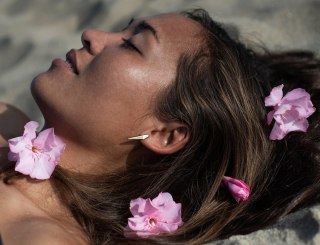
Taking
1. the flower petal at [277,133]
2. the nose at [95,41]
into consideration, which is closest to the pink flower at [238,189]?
the flower petal at [277,133]

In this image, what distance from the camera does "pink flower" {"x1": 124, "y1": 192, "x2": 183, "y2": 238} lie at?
226 centimetres

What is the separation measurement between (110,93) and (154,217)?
430 millimetres

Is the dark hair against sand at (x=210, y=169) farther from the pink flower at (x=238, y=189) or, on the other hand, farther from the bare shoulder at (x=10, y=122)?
the bare shoulder at (x=10, y=122)

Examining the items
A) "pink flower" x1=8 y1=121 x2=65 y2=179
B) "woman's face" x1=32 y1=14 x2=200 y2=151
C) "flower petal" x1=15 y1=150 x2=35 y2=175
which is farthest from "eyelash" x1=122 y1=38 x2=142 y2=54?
"flower petal" x1=15 y1=150 x2=35 y2=175

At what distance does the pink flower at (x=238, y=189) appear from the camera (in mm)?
2342

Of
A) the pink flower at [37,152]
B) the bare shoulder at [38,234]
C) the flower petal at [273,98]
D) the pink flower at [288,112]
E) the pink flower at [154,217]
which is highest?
the pink flower at [37,152]

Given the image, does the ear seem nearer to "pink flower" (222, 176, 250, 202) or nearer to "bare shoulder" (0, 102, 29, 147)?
"pink flower" (222, 176, 250, 202)

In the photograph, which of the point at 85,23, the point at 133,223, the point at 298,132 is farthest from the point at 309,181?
the point at 85,23

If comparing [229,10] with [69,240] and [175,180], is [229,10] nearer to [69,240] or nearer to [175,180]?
[175,180]

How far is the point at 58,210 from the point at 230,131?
627 mm

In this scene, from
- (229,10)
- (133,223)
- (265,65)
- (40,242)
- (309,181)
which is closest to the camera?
(40,242)

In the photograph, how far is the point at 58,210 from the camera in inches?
92.7

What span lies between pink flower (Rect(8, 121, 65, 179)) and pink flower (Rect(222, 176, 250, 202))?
1.85 feet

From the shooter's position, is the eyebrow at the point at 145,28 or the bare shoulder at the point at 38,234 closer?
the bare shoulder at the point at 38,234
